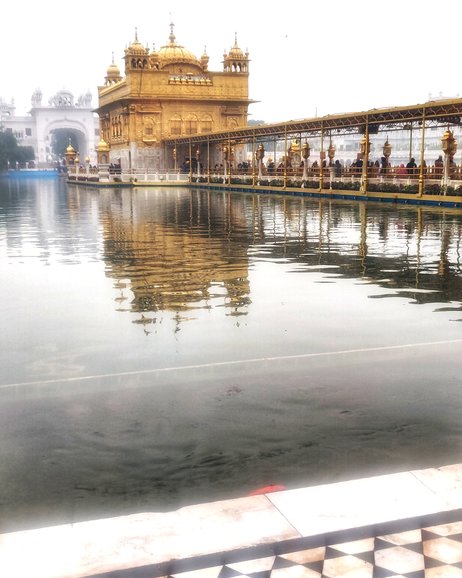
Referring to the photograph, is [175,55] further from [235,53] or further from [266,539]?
[266,539]

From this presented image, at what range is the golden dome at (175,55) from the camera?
65688 mm

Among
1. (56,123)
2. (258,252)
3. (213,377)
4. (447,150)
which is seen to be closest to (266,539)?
(213,377)

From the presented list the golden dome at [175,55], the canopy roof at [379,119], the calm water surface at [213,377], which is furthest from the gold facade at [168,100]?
the calm water surface at [213,377]

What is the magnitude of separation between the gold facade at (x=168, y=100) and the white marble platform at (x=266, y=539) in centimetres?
6074

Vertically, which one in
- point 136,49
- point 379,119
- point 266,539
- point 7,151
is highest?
point 136,49

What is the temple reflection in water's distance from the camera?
8695mm

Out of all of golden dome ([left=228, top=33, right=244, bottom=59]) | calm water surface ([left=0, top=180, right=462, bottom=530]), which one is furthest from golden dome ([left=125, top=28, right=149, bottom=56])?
calm water surface ([left=0, top=180, right=462, bottom=530])

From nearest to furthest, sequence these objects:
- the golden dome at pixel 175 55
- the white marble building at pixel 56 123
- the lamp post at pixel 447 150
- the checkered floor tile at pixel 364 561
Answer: the checkered floor tile at pixel 364 561 < the lamp post at pixel 447 150 < the golden dome at pixel 175 55 < the white marble building at pixel 56 123

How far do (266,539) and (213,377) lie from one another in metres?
2.55

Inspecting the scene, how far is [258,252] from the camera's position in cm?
1274

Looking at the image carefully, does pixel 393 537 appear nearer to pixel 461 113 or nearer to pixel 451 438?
pixel 451 438

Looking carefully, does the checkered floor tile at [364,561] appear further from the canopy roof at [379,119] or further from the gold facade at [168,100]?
the gold facade at [168,100]

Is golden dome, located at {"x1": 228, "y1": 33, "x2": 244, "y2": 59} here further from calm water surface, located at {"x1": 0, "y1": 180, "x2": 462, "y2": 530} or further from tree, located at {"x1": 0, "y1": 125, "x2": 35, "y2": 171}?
calm water surface, located at {"x1": 0, "y1": 180, "x2": 462, "y2": 530}

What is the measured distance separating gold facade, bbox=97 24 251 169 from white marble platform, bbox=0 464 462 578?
199 ft
